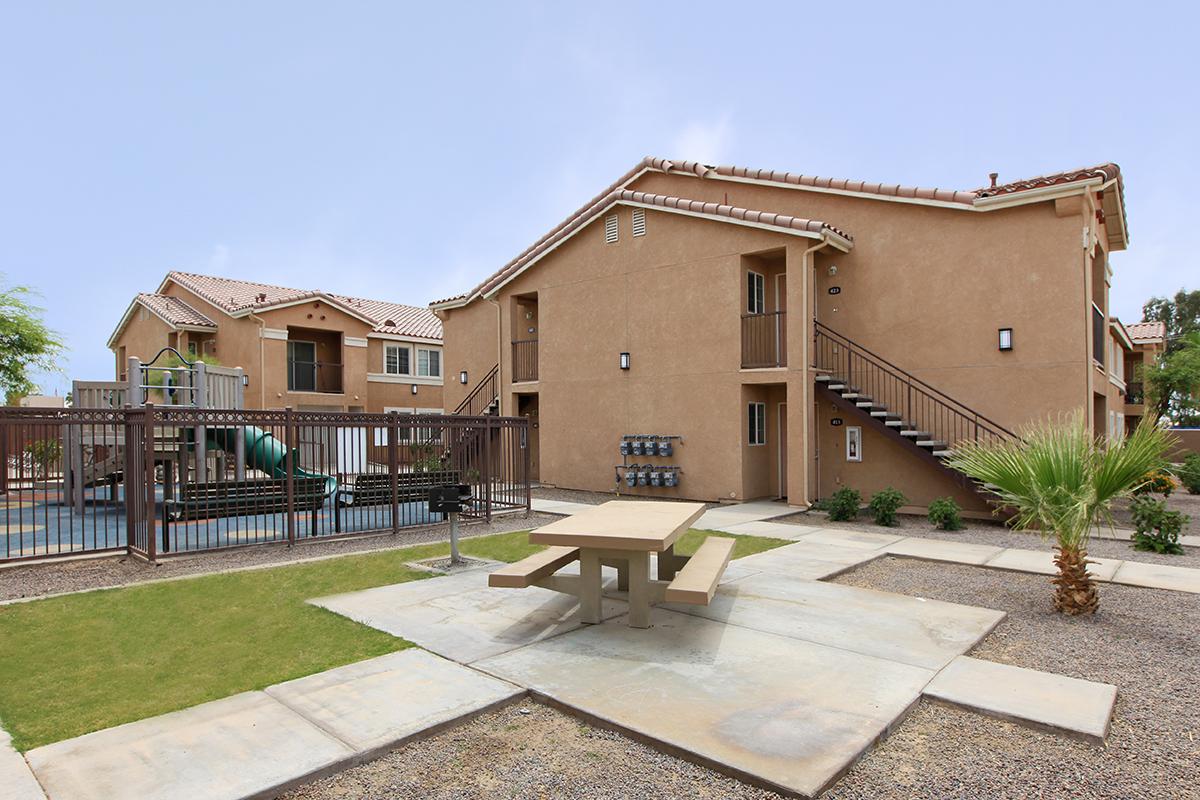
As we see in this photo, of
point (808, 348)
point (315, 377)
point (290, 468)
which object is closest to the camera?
point (290, 468)

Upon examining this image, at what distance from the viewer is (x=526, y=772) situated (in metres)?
3.63

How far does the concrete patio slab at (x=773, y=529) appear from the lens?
11.4 meters

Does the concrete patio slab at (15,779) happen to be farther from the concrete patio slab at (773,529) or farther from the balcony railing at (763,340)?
the balcony railing at (763,340)

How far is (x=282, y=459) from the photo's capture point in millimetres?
14562

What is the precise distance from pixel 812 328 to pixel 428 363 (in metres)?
21.1

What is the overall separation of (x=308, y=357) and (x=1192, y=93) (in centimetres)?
2839

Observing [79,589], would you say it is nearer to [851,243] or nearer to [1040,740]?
[1040,740]

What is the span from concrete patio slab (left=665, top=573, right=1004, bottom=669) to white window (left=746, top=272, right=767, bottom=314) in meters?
9.47

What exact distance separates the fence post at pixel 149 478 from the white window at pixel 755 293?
11713mm

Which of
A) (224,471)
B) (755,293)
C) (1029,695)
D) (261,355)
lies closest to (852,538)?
(1029,695)

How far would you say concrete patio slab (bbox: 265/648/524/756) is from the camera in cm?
399

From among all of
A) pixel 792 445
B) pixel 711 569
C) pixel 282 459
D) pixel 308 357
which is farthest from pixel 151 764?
pixel 308 357

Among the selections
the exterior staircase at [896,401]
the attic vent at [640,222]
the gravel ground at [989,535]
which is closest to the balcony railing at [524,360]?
the attic vent at [640,222]

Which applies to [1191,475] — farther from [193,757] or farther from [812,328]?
[193,757]
